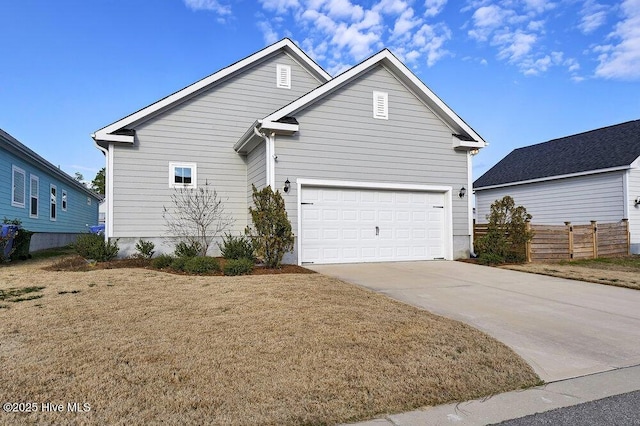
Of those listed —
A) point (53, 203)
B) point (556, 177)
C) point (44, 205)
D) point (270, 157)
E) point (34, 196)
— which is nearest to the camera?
point (270, 157)

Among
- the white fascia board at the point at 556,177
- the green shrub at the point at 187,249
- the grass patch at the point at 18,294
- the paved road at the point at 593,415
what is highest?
the white fascia board at the point at 556,177

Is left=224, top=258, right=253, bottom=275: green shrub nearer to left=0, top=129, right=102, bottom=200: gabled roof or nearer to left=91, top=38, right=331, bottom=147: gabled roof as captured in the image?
left=91, top=38, right=331, bottom=147: gabled roof

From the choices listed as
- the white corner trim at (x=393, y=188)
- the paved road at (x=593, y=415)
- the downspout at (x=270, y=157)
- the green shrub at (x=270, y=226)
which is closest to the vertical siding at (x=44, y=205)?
the downspout at (x=270, y=157)

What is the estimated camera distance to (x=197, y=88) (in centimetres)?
1259

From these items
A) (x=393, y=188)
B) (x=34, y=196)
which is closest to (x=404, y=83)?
(x=393, y=188)

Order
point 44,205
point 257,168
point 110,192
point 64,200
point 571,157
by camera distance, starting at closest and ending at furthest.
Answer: point 110,192 < point 257,168 < point 44,205 < point 571,157 < point 64,200

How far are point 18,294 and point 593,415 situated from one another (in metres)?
7.90

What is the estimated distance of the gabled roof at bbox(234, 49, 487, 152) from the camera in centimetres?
1090

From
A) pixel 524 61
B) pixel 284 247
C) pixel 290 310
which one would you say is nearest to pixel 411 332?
pixel 290 310

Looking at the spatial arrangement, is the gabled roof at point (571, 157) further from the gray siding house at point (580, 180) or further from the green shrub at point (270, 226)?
the green shrub at point (270, 226)

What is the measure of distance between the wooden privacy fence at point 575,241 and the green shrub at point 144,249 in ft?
33.9

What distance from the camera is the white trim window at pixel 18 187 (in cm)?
1449

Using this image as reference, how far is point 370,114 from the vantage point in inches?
470

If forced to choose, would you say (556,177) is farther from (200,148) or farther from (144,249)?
(144,249)
